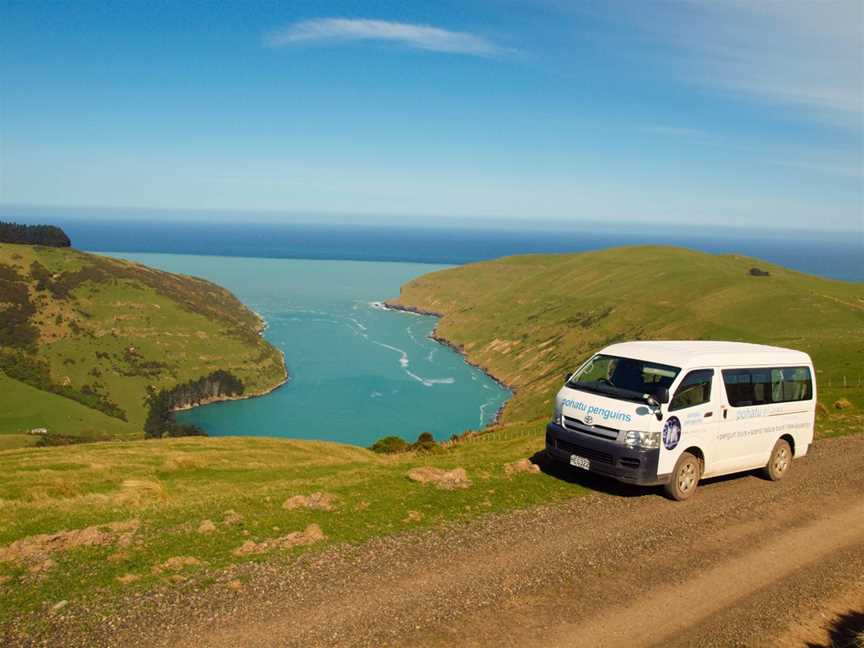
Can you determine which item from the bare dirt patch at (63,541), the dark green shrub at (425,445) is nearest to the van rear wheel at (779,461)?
the bare dirt patch at (63,541)

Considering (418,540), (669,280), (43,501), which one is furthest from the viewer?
(669,280)

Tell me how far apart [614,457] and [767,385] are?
20.5 feet

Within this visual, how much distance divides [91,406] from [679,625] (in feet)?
594

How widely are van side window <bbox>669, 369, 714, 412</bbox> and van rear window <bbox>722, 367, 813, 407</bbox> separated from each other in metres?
0.76

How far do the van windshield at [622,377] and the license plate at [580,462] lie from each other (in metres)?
1.89

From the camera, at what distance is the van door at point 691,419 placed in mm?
16469

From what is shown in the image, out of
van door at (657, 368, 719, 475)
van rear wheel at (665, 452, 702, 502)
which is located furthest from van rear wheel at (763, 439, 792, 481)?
van rear wheel at (665, 452, 702, 502)

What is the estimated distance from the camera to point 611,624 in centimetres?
1060

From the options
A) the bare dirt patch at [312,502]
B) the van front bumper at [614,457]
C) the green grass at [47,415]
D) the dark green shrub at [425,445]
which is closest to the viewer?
the bare dirt patch at [312,502]

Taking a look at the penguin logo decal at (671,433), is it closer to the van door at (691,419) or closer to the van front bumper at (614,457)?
the van door at (691,419)

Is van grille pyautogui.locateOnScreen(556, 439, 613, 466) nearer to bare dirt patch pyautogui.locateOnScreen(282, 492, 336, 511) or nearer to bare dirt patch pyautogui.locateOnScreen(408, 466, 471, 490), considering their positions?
bare dirt patch pyautogui.locateOnScreen(408, 466, 471, 490)

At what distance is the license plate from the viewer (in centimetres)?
1717

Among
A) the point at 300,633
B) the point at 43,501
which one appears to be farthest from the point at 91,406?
the point at 300,633

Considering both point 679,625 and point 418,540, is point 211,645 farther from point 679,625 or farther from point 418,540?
point 679,625
